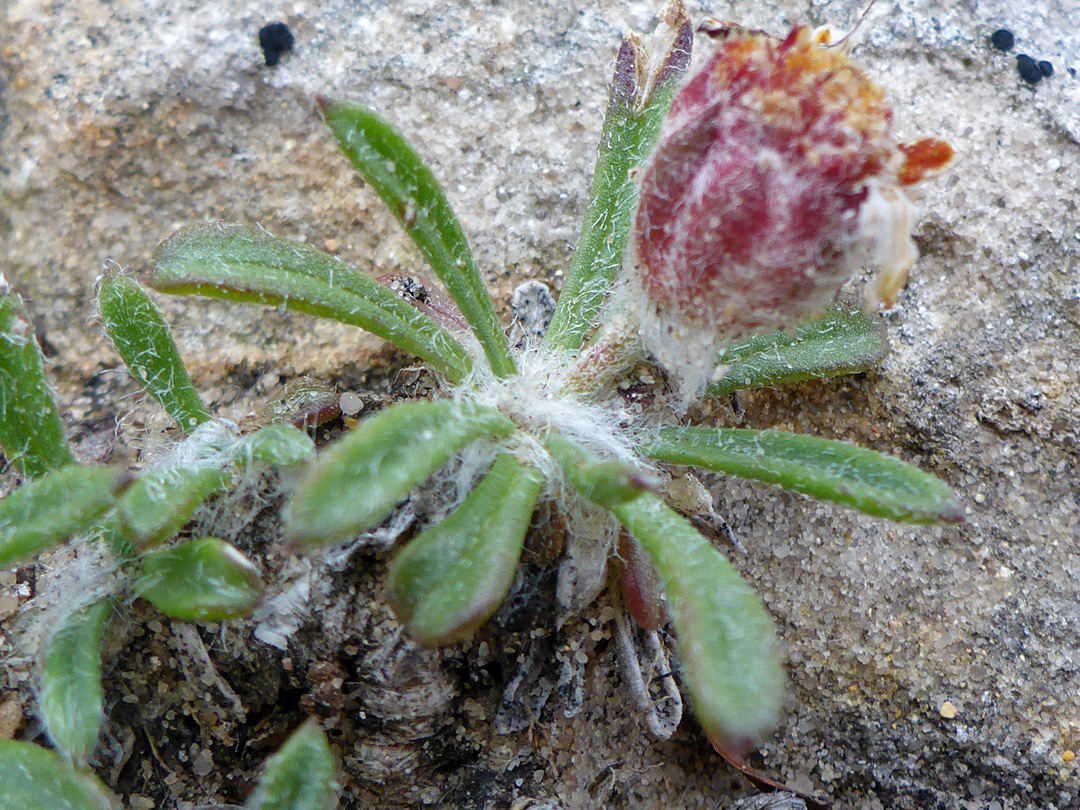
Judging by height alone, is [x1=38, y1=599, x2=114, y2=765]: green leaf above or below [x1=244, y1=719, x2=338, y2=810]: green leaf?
above

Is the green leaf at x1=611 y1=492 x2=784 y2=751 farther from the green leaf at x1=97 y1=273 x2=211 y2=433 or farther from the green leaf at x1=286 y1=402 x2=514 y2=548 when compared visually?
the green leaf at x1=97 y1=273 x2=211 y2=433

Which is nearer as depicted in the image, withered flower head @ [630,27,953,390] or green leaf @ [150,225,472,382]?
withered flower head @ [630,27,953,390]

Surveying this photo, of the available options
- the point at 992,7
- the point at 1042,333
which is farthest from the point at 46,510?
the point at 992,7

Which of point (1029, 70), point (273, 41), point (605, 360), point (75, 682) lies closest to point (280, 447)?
point (75, 682)

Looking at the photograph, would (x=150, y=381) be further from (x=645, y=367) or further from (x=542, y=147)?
(x=542, y=147)

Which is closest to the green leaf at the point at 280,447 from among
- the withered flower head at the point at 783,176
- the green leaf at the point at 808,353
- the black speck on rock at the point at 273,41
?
the withered flower head at the point at 783,176

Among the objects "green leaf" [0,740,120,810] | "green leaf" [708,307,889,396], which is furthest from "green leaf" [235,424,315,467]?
"green leaf" [708,307,889,396]
